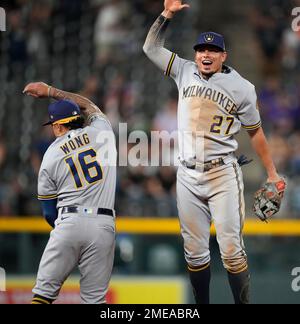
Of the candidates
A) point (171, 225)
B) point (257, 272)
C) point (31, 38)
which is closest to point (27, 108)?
point (31, 38)

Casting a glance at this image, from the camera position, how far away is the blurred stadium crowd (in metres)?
10.9

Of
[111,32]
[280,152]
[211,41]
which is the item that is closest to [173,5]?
[211,41]

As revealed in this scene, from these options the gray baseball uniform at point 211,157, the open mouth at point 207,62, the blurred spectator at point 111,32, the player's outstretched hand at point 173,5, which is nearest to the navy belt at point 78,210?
the gray baseball uniform at point 211,157

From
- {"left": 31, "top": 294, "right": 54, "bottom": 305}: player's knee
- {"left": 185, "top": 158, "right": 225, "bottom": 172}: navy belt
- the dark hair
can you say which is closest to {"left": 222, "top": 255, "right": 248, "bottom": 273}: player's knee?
{"left": 185, "top": 158, "right": 225, "bottom": 172}: navy belt

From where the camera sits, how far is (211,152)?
21.6ft

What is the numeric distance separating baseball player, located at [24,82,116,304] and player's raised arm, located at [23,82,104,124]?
0.26m

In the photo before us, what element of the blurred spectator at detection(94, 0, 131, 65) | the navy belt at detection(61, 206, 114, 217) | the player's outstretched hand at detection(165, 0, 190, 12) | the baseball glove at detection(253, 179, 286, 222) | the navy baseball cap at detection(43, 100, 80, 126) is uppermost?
the blurred spectator at detection(94, 0, 131, 65)

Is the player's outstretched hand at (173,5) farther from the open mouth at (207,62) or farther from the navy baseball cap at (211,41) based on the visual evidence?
the open mouth at (207,62)

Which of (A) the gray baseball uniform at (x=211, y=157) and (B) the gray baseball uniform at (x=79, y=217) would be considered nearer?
(B) the gray baseball uniform at (x=79, y=217)

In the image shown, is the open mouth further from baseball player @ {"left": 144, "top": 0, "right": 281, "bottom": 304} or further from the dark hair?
the dark hair

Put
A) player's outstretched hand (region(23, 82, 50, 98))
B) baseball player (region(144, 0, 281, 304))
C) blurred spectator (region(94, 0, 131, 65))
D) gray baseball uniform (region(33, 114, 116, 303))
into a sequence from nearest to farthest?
gray baseball uniform (region(33, 114, 116, 303))
baseball player (region(144, 0, 281, 304))
player's outstretched hand (region(23, 82, 50, 98))
blurred spectator (region(94, 0, 131, 65))

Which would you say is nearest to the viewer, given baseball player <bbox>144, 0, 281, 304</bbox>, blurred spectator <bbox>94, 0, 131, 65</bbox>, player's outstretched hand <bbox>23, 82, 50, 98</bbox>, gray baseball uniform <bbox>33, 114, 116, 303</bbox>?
gray baseball uniform <bbox>33, 114, 116, 303</bbox>

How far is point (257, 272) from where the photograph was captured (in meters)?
10.1

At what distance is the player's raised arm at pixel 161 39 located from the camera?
6.62 m
